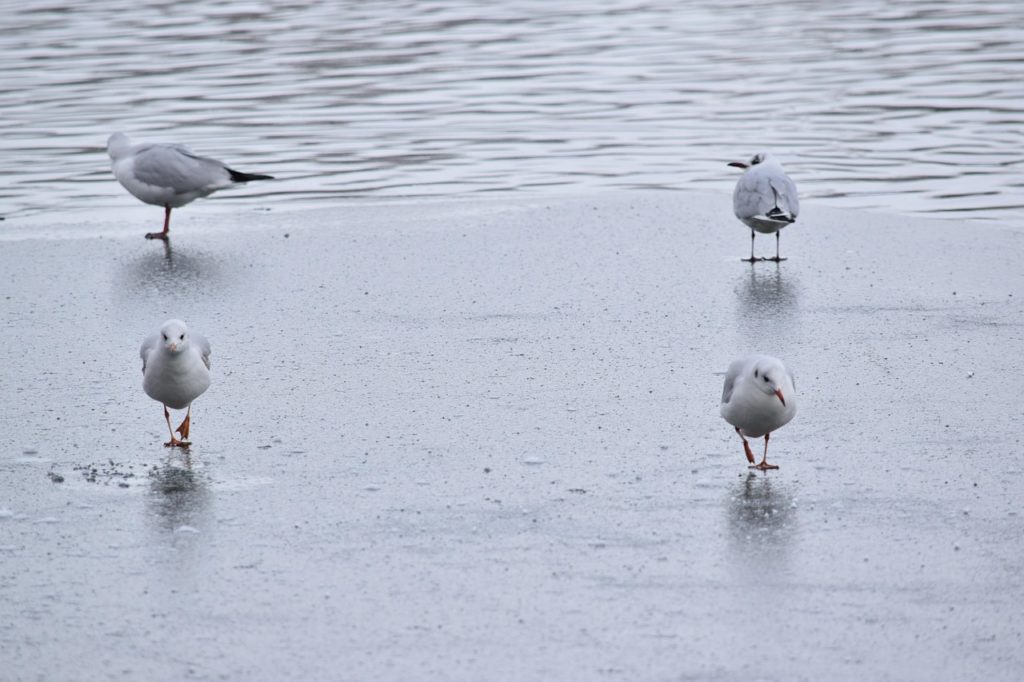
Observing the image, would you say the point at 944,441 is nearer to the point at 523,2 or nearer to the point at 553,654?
the point at 553,654

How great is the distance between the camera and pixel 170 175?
41.3 ft

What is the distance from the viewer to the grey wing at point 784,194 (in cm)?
1117

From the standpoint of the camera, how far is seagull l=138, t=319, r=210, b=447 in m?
7.07

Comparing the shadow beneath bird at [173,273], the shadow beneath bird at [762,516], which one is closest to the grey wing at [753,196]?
the shadow beneath bird at [173,273]

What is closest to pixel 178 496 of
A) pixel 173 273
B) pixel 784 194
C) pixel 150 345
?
pixel 150 345

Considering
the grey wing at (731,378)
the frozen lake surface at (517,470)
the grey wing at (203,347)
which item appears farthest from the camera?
the grey wing at (203,347)

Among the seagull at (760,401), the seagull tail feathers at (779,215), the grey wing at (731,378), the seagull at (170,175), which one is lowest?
the seagull at (760,401)

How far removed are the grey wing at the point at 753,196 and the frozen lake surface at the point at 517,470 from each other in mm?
404

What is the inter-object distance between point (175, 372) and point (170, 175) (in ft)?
19.1

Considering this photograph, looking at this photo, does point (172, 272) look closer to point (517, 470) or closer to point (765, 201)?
point (765, 201)

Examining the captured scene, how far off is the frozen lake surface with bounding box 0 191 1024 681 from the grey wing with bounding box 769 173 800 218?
0.38m

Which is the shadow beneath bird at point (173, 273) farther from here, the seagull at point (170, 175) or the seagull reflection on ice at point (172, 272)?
the seagull at point (170, 175)

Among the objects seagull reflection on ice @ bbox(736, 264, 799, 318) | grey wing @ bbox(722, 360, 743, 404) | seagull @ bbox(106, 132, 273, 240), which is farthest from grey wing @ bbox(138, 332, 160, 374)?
seagull @ bbox(106, 132, 273, 240)

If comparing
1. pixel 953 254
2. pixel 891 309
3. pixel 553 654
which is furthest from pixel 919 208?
pixel 553 654
